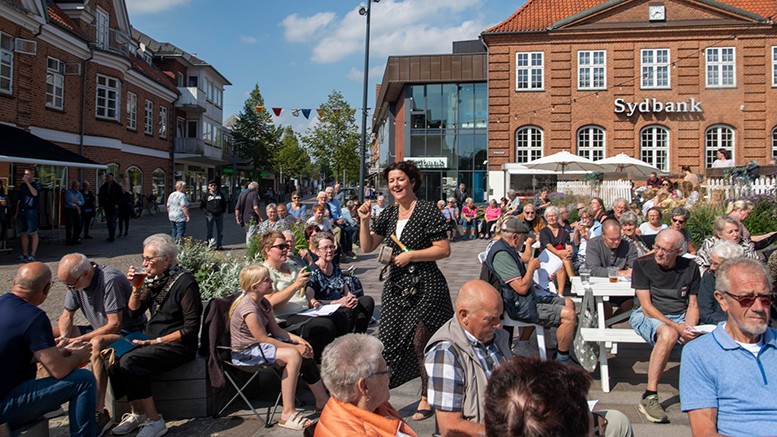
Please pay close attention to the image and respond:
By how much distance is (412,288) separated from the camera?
11.8 ft

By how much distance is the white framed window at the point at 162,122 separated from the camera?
98.6ft

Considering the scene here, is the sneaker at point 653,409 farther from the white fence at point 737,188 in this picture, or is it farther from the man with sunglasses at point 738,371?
the white fence at point 737,188

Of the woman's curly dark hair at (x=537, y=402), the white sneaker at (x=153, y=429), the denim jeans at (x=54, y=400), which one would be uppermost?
the woman's curly dark hair at (x=537, y=402)

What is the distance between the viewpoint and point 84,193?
14836 millimetres

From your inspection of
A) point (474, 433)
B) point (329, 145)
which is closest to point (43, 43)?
point (329, 145)

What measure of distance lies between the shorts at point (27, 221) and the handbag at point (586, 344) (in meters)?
11.2

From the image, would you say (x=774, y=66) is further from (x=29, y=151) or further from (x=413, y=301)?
(x=29, y=151)

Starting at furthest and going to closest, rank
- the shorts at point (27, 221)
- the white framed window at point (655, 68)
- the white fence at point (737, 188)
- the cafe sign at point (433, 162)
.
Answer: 1. the cafe sign at point (433, 162)
2. the white framed window at point (655, 68)
3. the white fence at point (737, 188)
4. the shorts at point (27, 221)

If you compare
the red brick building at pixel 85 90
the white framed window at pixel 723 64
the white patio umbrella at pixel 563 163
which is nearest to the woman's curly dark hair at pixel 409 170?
the white patio umbrella at pixel 563 163

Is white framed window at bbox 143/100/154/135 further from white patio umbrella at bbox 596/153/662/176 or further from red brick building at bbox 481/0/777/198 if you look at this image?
white patio umbrella at bbox 596/153/662/176

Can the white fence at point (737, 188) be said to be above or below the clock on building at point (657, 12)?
below

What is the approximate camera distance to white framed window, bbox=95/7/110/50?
22.6 metres

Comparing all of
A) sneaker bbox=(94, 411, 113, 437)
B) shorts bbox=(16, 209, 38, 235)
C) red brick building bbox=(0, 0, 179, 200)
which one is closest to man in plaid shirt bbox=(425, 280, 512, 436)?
sneaker bbox=(94, 411, 113, 437)

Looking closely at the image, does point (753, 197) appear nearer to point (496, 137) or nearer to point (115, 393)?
point (115, 393)
